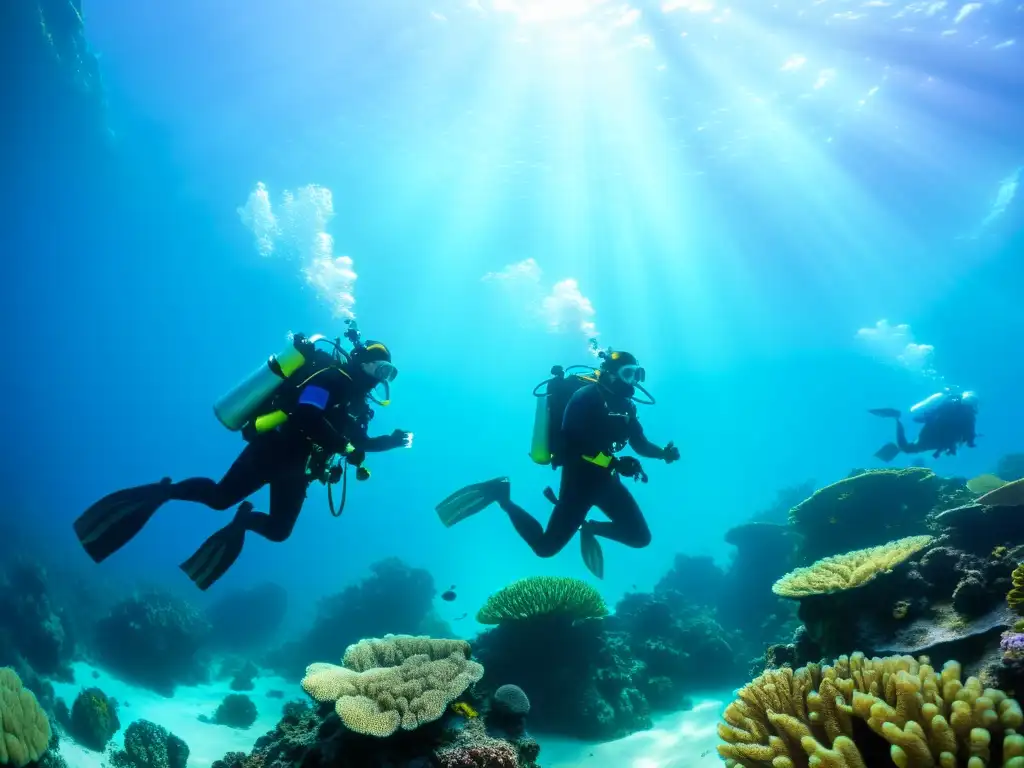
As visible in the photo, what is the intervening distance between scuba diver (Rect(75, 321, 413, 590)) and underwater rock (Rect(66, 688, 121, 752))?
7.28 m

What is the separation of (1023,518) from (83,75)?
46.3m

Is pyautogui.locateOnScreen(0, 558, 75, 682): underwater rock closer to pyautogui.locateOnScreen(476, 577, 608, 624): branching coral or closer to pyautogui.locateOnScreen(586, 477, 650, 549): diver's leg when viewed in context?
pyautogui.locateOnScreen(476, 577, 608, 624): branching coral

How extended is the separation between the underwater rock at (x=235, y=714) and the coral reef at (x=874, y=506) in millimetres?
14575

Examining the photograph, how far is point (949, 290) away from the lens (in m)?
50.8

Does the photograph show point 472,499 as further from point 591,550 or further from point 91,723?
point 91,723

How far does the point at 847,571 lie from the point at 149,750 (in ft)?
38.8

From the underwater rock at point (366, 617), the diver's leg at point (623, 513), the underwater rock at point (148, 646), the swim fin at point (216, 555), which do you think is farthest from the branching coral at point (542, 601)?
the underwater rock at point (148, 646)

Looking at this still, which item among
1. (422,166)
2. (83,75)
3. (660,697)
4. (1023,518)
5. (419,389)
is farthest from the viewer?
(419,389)

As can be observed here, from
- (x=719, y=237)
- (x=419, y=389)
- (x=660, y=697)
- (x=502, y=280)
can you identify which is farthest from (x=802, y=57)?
(x=419, y=389)

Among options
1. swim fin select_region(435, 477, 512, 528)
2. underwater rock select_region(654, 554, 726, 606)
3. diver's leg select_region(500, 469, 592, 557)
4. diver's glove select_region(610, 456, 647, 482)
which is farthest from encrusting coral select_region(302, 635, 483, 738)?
underwater rock select_region(654, 554, 726, 606)

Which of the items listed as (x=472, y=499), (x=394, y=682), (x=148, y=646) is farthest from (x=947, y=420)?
(x=148, y=646)

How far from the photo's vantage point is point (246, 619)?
25266 mm

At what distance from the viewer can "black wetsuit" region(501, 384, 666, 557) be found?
675 cm

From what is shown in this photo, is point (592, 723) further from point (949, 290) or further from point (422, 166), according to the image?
point (949, 290)
